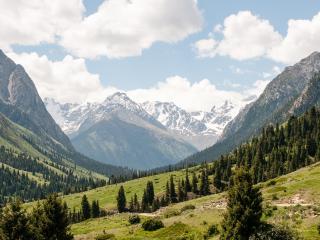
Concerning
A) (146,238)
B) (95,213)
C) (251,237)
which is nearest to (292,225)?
(251,237)

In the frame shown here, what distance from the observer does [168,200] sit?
18888cm

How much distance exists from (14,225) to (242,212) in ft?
107

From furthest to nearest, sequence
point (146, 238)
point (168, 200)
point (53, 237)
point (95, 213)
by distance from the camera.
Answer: point (168, 200) < point (95, 213) < point (146, 238) < point (53, 237)

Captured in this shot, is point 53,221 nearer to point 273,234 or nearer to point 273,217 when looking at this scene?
point 273,234

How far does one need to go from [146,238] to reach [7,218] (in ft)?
75.3

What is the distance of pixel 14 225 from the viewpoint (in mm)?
65562

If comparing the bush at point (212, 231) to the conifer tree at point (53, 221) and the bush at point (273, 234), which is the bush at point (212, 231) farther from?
the conifer tree at point (53, 221)

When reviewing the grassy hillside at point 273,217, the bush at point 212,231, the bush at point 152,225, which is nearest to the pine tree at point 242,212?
the grassy hillside at point 273,217

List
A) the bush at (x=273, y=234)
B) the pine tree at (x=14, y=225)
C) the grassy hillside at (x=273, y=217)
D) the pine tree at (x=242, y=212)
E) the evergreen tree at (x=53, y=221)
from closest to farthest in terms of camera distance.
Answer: the bush at (x=273, y=234)
the pine tree at (x=242, y=212)
the grassy hillside at (x=273, y=217)
the pine tree at (x=14, y=225)
the evergreen tree at (x=53, y=221)

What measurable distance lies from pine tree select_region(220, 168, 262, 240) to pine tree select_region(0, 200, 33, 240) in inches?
1125

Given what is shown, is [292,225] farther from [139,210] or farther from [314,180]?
[139,210]

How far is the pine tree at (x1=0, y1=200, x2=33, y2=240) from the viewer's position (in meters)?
65.3

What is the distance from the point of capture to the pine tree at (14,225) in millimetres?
65312

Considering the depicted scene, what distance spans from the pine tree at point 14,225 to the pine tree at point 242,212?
28586 mm
